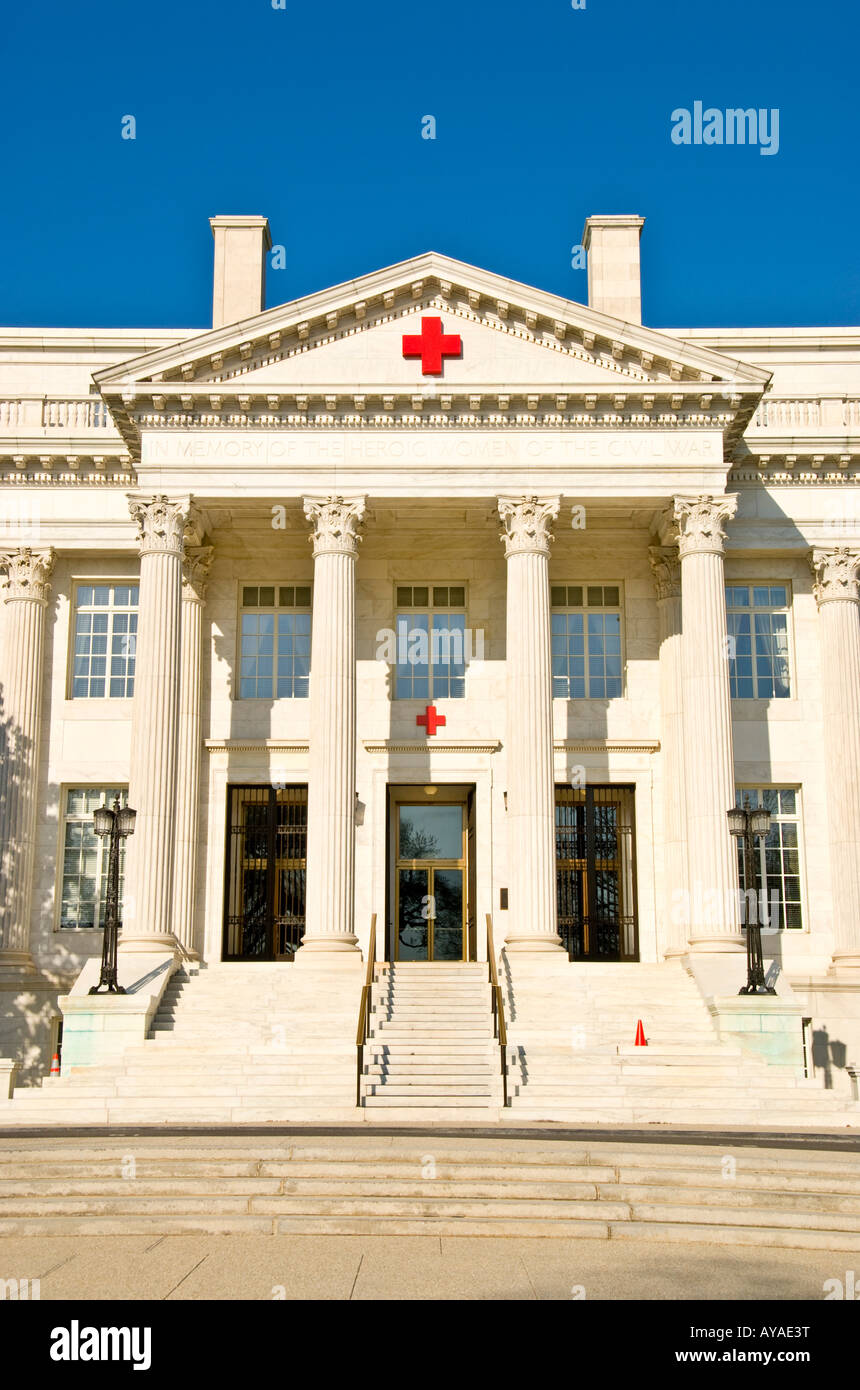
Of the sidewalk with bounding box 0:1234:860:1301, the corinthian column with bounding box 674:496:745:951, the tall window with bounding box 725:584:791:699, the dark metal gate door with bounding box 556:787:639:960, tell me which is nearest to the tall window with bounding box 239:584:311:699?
the dark metal gate door with bounding box 556:787:639:960

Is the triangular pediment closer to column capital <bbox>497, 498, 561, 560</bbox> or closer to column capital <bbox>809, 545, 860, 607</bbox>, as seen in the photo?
column capital <bbox>497, 498, 561, 560</bbox>

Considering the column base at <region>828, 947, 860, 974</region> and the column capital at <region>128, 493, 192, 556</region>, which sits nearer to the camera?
the column capital at <region>128, 493, 192, 556</region>

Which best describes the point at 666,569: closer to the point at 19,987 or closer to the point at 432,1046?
the point at 432,1046

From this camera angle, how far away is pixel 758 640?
3381cm

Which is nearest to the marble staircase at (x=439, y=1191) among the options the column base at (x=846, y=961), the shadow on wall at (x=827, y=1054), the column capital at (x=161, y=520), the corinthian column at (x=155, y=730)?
the corinthian column at (x=155, y=730)

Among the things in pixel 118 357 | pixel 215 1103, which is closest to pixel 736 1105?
pixel 215 1103

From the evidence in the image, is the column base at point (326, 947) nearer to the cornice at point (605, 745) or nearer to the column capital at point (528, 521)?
the cornice at point (605, 745)

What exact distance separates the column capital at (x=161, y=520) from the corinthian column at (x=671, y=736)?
34.6ft

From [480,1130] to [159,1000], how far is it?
29.0 ft

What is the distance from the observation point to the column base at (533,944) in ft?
92.4

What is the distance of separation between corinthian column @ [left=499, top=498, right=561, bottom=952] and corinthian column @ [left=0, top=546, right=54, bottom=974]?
35.4 ft

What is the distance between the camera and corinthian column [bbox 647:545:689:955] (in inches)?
1255

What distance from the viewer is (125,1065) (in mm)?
24047

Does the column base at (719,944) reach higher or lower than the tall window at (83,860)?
lower
